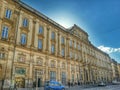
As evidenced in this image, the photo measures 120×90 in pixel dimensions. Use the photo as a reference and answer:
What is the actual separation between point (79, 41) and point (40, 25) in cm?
2106

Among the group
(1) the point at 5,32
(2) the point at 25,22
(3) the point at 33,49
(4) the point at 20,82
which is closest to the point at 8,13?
(1) the point at 5,32

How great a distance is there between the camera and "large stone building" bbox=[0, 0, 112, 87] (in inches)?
963

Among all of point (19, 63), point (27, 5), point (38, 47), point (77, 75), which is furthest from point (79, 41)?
point (19, 63)

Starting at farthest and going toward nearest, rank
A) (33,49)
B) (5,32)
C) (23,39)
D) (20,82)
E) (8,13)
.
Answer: (33,49) < (23,39) < (8,13) < (20,82) < (5,32)

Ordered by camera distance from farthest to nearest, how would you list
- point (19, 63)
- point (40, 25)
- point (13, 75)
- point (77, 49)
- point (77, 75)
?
point (77, 49) → point (77, 75) → point (40, 25) → point (19, 63) → point (13, 75)

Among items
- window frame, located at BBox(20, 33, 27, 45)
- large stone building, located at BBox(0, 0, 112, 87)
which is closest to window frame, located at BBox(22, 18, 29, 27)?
large stone building, located at BBox(0, 0, 112, 87)

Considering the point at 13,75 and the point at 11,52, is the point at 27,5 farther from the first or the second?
the point at 13,75

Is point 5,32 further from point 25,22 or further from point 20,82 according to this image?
point 20,82

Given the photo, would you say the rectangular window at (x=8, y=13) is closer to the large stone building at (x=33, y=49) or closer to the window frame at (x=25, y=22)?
the large stone building at (x=33, y=49)

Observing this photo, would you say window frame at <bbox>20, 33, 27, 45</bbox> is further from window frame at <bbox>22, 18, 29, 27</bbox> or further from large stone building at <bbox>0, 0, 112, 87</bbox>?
window frame at <bbox>22, 18, 29, 27</bbox>

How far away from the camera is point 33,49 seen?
95.8ft

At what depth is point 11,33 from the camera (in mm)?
25547

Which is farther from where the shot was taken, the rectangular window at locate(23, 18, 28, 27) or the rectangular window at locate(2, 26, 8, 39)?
the rectangular window at locate(23, 18, 28, 27)

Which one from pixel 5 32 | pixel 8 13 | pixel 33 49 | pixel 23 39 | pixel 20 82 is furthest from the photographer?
pixel 33 49
